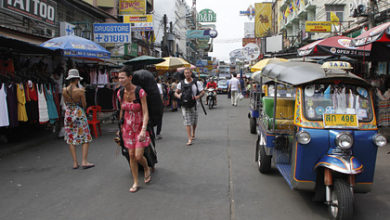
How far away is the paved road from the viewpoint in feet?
13.9

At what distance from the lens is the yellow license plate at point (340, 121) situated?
4062mm

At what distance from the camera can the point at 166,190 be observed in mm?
5109

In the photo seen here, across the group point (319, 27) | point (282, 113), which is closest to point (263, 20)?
point (319, 27)

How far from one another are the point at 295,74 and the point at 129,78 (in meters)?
2.37

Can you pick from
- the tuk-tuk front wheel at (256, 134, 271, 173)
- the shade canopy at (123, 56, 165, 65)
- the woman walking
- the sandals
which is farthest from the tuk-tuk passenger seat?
the shade canopy at (123, 56, 165, 65)

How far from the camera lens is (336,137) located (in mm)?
3957

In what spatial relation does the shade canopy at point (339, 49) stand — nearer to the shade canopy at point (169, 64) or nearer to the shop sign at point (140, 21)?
the shade canopy at point (169, 64)

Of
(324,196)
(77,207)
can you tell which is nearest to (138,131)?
(77,207)

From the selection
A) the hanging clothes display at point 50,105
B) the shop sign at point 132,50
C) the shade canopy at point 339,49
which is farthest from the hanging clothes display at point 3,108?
the shop sign at point 132,50

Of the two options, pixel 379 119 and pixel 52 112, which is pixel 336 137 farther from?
pixel 52 112

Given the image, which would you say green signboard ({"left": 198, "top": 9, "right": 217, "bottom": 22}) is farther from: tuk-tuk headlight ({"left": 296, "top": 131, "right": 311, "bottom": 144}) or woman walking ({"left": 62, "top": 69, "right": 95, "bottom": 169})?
tuk-tuk headlight ({"left": 296, "top": 131, "right": 311, "bottom": 144})

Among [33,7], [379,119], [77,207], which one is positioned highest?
[33,7]

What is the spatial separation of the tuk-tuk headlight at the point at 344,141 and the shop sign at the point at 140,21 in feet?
49.6

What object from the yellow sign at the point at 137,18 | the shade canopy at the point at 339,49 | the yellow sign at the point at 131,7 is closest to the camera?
the shade canopy at the point at 339,49
